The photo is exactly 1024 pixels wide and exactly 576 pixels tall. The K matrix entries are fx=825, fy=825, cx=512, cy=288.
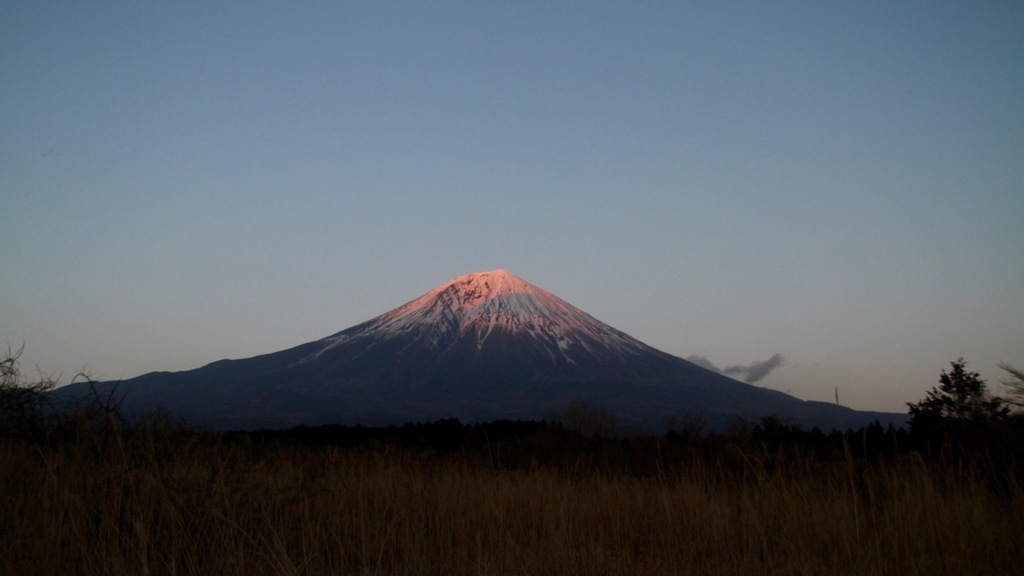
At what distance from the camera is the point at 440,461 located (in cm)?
1219

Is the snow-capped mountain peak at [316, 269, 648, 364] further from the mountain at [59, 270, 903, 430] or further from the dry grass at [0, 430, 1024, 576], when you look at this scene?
the dry grass at [0, 430, 1024, 576]

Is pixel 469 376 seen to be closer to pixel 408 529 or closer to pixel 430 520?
pixel 430 520

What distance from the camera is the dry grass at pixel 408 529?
488cm

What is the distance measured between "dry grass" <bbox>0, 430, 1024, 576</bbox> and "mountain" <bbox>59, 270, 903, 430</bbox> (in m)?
99.3

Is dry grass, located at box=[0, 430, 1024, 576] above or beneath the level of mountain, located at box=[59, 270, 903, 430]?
beneath

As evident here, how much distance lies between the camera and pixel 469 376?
14700 centimetres

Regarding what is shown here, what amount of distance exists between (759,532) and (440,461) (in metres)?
6.61

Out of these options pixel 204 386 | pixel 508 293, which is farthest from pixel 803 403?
pixel 204 386

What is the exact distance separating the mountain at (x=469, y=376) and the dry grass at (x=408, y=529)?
99.3m

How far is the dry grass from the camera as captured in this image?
192 inches

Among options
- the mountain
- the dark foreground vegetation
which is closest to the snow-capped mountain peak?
the mountain

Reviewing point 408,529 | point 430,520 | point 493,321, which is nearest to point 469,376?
point 493,321

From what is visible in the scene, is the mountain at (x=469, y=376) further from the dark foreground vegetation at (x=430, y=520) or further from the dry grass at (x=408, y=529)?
the dry grass at (x=408, y=529)

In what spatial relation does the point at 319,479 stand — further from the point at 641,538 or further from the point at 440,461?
the point at 440,461
